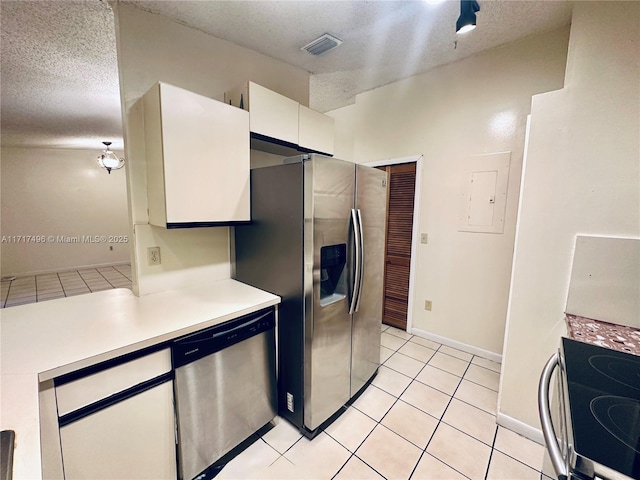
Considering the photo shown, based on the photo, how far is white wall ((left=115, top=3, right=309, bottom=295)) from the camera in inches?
62.9

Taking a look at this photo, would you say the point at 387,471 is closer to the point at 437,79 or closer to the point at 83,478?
the point at 83,478

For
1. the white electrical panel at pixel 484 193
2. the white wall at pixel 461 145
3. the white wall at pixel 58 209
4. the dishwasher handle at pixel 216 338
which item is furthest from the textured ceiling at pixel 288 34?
the white wall at pixel 58 209

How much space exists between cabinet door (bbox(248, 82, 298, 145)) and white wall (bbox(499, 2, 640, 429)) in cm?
159

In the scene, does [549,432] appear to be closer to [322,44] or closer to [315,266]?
[315,266]

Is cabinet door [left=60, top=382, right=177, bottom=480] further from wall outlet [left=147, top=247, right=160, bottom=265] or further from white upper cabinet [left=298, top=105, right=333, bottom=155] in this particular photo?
white upper cabinet [left=298, top=105, right=333, bottom=155]

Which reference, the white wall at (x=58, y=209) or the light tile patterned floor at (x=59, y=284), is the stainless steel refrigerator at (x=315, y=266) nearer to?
the light tile patterned floor at (x=59, y=284)

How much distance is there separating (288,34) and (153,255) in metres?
1.91

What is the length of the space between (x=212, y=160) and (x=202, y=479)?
1763 millimetres

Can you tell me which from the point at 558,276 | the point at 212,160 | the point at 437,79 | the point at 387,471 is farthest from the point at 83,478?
the point at 437,79

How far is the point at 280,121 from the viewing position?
1922 millimetres

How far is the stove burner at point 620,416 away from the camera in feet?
1.96

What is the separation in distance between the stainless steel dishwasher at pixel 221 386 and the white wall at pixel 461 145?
6.42ft

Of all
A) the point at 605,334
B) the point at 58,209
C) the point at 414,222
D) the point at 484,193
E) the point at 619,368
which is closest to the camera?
the point at 619,368

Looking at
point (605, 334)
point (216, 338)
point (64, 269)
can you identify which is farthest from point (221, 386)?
point (64, 269)
